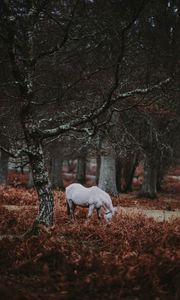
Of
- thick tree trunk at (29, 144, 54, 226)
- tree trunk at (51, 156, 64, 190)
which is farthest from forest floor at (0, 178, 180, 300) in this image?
tree trunk at (51, 156, 64, 190)

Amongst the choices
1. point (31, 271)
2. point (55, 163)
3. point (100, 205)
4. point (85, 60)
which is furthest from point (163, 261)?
point (55, 163)

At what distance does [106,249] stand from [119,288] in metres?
2.51

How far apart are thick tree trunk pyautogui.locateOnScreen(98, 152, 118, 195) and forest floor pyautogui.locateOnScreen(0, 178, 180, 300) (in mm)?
13715

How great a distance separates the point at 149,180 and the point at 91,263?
21.3 meters

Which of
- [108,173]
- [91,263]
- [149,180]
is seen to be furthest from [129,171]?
[91,263]

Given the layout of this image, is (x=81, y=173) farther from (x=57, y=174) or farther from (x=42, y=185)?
(x=42, y=185)

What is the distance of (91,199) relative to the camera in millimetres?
13516

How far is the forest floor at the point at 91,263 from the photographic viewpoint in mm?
7180

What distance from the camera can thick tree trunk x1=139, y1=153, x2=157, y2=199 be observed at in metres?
28.6

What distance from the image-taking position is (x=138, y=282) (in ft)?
25.0

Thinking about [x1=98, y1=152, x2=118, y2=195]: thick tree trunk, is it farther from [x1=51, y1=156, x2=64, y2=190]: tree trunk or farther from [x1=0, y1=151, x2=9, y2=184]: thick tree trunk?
[x1=0, y1=151, x2=9, y2=184]: thick tree trunk

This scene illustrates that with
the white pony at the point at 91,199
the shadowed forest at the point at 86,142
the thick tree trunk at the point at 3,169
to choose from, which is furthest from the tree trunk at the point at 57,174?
the white pony at the point at 91,199

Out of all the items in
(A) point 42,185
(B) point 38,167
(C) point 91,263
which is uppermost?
(B) point 38,167

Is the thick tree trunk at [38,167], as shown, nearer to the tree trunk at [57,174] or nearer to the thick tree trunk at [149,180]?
the thick tree trunk at [149,180]
